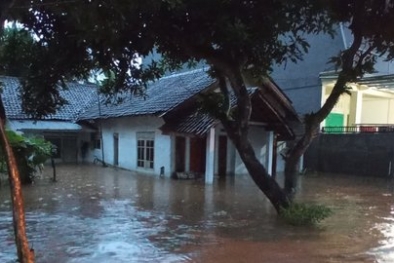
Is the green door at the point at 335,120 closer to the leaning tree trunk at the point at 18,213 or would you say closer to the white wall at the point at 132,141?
the white wall at the point at 132,141

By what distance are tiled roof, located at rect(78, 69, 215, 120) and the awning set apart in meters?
1.17

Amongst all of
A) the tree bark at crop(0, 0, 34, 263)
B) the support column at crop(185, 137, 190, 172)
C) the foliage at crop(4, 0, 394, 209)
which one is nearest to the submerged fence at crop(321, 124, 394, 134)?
the support column at crop(185, 137, 190, 172)

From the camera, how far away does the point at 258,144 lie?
856 inches

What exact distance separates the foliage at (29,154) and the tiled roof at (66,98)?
25.5 feet

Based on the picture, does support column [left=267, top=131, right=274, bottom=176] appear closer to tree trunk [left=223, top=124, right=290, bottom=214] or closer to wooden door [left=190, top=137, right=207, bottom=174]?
wooden door [left=190, top=137, right=207, bottom=174]

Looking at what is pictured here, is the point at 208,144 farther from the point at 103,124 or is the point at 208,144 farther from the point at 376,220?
the point at 103,124

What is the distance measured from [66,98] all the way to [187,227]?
20797 millimetres

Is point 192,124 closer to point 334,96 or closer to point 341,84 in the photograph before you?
point 334,96

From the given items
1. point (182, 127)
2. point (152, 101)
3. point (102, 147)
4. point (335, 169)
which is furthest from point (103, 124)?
point (335, 169)

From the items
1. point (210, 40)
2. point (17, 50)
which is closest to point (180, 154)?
point (17, 50)

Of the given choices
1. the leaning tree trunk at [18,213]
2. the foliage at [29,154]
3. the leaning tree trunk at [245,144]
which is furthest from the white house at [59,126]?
the leaning tree trunk at [18,213]

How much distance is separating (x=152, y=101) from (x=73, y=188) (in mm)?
6723

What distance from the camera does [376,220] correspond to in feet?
34.2

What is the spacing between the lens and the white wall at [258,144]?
21.3 metres
